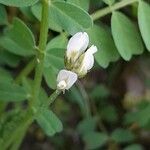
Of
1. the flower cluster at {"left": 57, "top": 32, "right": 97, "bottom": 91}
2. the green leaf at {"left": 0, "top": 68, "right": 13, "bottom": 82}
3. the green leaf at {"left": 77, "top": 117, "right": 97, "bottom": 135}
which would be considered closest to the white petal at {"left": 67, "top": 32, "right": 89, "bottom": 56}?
the flower cluster at {"left": 57, "top": 32, "right": 97, "bottom": 91}

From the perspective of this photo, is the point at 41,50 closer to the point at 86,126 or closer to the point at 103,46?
the point at 103,46

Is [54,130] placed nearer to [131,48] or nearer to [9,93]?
[9,93]

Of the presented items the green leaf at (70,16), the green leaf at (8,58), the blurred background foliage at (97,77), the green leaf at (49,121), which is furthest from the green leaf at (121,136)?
the green leaf at (70,16)

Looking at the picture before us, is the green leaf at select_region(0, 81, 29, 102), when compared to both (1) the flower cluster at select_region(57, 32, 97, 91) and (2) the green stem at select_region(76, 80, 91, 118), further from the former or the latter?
(2) the green stem at select_region(76, 80, 91, 118)

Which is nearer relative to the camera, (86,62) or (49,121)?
(86,62)

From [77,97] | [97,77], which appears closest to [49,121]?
[77,97]

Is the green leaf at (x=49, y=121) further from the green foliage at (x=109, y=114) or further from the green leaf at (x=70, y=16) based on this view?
the green foliage at (x=109, y=114)
